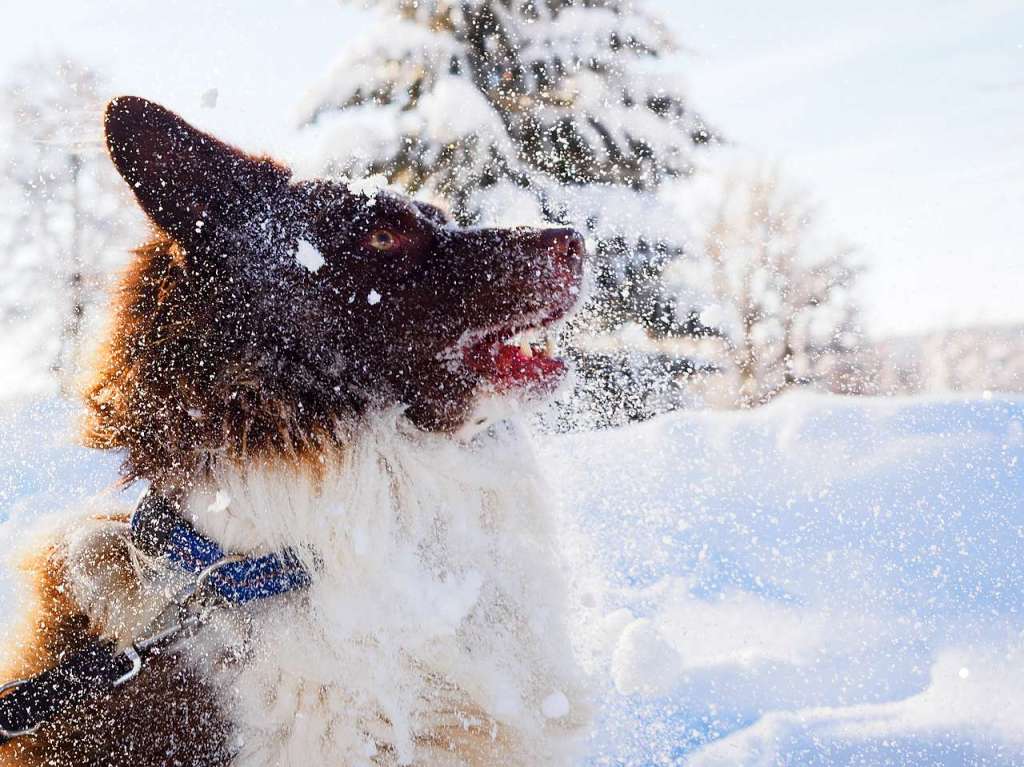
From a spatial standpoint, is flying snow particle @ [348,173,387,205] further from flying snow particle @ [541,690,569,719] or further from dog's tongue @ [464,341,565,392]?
flying snow particle @ [541,690,569,719]

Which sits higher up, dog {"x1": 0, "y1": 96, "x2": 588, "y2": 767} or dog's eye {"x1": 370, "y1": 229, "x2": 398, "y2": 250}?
dog's eye {"x1": 370, "y1": 229, "x2": 398, "y2": 250}

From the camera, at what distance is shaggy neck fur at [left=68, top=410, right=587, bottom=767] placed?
5.81 ft

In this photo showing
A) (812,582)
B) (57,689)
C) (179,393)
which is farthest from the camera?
(812,582)

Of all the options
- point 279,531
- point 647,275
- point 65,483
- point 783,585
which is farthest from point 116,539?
point 647,275

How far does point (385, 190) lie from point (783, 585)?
318cm

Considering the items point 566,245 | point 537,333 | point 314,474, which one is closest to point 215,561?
point 314,474

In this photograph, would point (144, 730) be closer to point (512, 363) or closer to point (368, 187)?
point (512, 363)

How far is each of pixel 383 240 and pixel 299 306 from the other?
0.28m

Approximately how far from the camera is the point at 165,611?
5.79 ft

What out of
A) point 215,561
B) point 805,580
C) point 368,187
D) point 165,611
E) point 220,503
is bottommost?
point 805,580

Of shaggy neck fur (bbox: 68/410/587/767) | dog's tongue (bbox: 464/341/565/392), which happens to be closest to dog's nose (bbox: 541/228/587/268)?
dog's tongue (bbox: 464/341/565/392)

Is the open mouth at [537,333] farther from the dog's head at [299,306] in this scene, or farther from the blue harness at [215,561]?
the blue harness at [215,561]

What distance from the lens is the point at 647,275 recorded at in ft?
28.4

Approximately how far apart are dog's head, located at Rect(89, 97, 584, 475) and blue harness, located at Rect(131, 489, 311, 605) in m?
0.19
